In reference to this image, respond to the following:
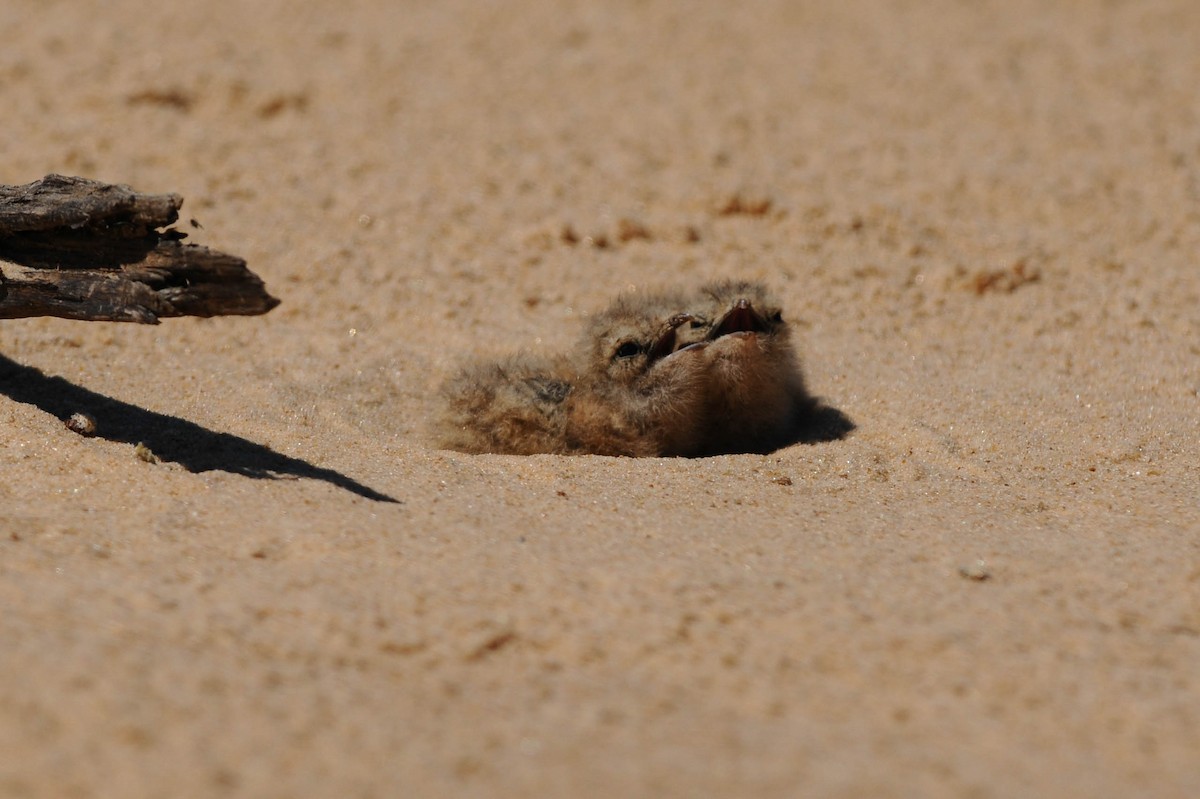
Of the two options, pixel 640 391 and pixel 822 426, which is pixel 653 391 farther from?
pixel 822 426

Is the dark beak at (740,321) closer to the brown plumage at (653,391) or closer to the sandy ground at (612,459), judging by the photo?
the brown plumage at (653,391)

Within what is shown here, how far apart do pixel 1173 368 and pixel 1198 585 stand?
2.87 metres

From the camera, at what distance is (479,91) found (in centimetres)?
1000

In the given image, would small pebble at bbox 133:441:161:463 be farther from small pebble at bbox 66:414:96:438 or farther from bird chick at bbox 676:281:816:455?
bird chick at bbox 676:281:816:455

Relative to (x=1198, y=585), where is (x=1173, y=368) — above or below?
above

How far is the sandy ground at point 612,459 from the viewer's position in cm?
291

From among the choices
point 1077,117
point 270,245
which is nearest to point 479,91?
point 270,245

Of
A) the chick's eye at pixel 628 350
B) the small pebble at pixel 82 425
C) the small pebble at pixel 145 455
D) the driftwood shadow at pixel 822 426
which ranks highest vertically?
the chick's eye at pixel 628 350

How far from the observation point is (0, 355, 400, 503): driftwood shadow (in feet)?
15.6

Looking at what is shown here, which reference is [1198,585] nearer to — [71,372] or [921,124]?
[71,372]

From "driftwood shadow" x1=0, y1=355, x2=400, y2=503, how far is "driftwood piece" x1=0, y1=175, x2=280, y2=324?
0.59 m

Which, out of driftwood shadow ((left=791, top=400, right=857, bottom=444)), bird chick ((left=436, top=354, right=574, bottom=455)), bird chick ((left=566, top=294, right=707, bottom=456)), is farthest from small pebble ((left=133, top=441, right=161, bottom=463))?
driftwood shadow ((left=791, top=400, right=857, bottom=444))

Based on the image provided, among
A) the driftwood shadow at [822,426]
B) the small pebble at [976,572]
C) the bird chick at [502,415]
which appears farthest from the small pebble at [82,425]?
the small pebble at [976,572]

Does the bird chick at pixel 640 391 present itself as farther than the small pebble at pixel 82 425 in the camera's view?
Yes
